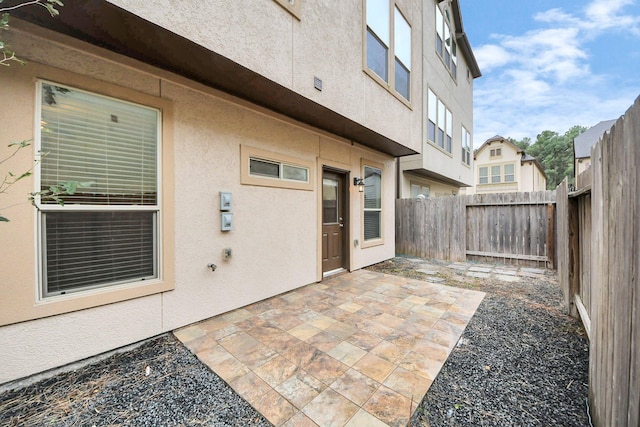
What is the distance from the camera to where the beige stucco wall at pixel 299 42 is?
244cm

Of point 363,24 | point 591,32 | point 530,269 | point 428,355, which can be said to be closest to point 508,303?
point 428,355

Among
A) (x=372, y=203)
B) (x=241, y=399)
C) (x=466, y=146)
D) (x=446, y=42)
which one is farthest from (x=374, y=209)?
(x=466, y=146)

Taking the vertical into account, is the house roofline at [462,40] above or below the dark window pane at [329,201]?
above

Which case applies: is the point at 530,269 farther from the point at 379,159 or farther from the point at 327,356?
the point at 327,356

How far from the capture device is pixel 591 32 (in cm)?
1570

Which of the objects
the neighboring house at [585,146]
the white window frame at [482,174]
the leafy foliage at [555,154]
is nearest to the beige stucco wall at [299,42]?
the neighboring house at [585,146]

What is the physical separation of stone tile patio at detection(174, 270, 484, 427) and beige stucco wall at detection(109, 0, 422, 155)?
3.22 m

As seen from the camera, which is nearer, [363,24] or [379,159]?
[363,24]

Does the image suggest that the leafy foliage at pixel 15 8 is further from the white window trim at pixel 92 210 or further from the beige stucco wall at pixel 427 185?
the beige stucco wall at pixel 427 185

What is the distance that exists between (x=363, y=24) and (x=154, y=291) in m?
5.51

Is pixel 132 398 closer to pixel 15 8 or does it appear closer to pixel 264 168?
pixel 15 8

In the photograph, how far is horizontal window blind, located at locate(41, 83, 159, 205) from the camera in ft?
7.82

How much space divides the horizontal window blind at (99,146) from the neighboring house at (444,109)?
267 inches

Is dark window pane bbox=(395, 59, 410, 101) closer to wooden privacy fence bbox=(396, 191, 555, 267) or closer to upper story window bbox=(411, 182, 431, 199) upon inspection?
wooden privacy fence bbox=(396, 191, 555, 267)
